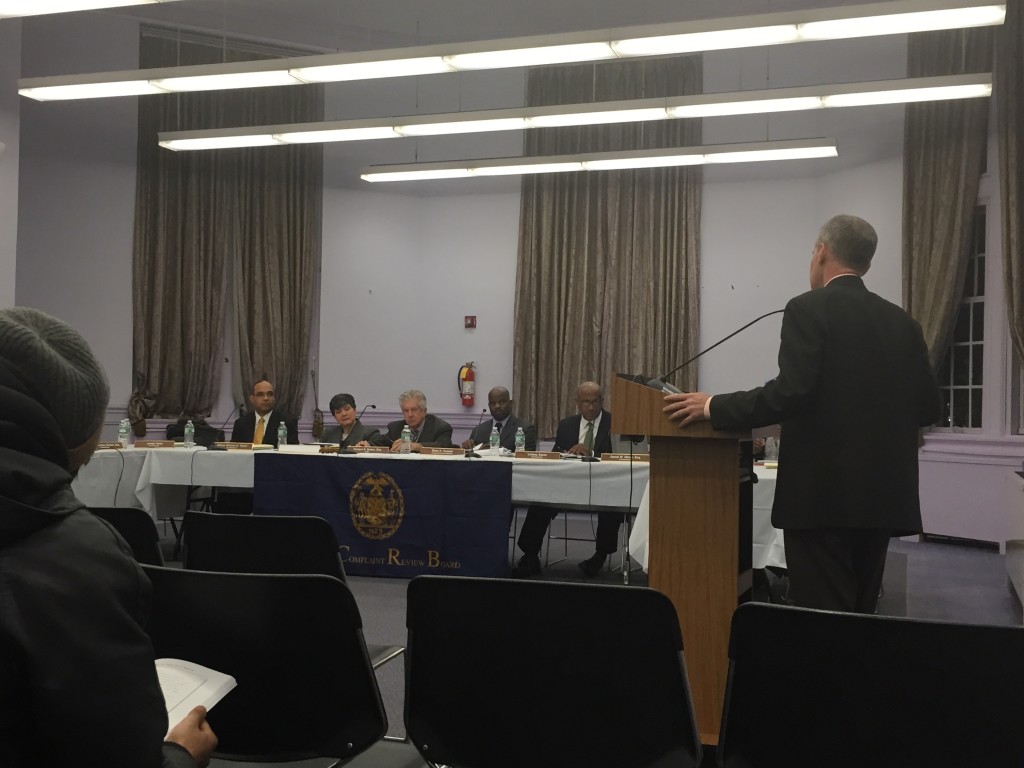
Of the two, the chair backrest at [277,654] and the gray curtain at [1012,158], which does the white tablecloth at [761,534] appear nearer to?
the chair backrest at [277,654]

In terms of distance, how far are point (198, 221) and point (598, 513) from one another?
549 centimetres

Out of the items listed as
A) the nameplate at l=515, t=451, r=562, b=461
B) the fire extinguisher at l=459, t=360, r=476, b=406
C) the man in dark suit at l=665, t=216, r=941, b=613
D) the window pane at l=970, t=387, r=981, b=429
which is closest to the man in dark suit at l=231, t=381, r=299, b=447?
the nameplate at l=515, t=451, r=562, b=461

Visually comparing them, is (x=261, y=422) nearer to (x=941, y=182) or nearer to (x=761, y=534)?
(x=761, y=534)

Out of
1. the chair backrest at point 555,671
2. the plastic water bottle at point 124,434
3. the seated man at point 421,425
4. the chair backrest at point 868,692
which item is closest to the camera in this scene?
the chair backrest at point 868,692

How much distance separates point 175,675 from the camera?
4.45ft

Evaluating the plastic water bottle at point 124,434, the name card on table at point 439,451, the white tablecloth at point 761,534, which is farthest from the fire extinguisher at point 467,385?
the white tablecloth at point 761,534

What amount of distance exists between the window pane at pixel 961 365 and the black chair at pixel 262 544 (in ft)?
22.0

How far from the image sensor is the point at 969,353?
25.9 feet

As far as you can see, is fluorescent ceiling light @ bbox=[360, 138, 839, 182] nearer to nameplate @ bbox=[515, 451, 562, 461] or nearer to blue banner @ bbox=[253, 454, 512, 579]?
nameplate @ bbox=[515, 451, 562, 461]

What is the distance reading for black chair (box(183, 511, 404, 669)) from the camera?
8.85ft

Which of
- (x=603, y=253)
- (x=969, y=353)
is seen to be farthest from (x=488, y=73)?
(x=969, y=353)

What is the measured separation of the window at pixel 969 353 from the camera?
780 centimetres

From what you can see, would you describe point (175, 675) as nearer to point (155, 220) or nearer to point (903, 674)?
point (903, 674)

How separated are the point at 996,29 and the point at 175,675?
8.19 metres
